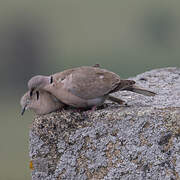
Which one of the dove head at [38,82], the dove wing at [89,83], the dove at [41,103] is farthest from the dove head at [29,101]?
the dove wing at [89,83]

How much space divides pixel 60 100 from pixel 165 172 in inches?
66.7

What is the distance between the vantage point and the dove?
8656mm

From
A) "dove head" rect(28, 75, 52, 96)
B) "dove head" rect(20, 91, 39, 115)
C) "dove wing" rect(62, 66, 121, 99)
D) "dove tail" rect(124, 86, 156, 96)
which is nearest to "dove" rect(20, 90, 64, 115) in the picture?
"dove head" rect(20, 91, 39, 115)

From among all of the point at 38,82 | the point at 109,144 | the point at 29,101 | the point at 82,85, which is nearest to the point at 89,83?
the point at 82,85

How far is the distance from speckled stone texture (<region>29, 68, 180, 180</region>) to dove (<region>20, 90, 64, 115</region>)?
21 centimetres

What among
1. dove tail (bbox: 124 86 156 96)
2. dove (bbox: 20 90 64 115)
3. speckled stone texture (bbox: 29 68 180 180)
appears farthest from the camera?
dove tail (bbox: 124 86 156 96)

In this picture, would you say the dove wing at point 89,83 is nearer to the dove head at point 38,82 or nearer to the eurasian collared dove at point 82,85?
the eurasian collared dove at point 82,85

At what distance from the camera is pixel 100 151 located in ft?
26.7

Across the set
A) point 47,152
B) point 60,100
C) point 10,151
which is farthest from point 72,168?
point 10,151

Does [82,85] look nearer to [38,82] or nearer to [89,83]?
[89,83]

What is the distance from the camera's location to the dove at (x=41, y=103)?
866 centimetres

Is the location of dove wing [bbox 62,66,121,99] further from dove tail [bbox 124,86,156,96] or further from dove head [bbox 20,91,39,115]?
dove head [bbox 20,91,39,115]

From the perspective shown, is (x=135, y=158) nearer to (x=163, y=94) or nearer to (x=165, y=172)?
(x=165, y=172)

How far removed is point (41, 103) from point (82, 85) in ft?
1.85
